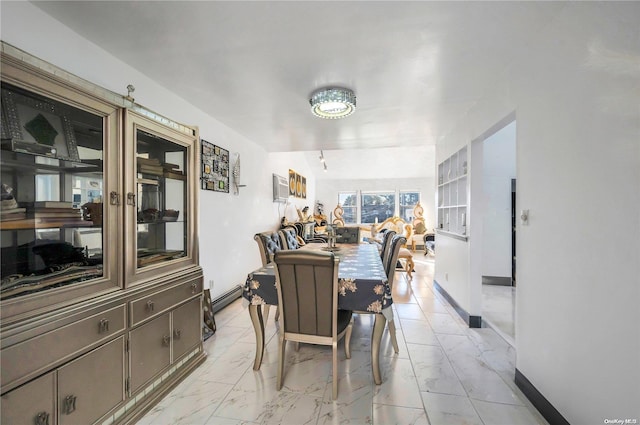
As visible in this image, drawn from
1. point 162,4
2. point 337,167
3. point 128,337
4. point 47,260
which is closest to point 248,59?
point 162,4

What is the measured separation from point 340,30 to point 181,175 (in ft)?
5.23

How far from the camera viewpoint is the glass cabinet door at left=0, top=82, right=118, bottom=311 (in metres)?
1.16

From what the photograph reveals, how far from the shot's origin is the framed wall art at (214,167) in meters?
3.06

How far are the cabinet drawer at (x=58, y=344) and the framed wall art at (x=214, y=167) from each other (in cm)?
186

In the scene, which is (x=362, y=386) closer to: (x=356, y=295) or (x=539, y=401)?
(x=356, y=295)

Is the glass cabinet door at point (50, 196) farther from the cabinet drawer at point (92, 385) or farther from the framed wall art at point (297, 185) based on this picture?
the framed wall art at point (297, 185)

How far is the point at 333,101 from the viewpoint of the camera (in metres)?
2.31

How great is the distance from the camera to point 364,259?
8.63 feet

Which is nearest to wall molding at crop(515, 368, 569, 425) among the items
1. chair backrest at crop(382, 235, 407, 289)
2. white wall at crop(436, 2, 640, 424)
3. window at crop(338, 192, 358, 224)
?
white wall at crop(436, 2, 640, 424)

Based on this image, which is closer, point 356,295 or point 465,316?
point 356,295

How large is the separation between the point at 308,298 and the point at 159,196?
1.39m

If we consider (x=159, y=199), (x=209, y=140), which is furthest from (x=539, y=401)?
(x=209, y=140)

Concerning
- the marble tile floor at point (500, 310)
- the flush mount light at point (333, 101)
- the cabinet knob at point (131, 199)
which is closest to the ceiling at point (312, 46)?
the flush mount light at point (333, 101)

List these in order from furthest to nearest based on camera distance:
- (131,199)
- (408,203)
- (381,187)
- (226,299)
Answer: (381,187) → (408,203) → (226,299) → (131,199)
